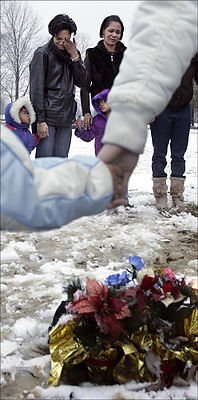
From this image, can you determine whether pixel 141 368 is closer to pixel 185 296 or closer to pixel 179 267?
pixel 185 296

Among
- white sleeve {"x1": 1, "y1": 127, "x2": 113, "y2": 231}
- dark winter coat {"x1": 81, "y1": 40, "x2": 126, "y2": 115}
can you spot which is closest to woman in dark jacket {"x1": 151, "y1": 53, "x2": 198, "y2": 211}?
dark winter coat {"x1": 81, "y1": 40, "x2": 126, "y2": 115}

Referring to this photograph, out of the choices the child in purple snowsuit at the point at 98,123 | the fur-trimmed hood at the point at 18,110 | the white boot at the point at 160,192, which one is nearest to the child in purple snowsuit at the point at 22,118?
the fur-trimmed hood at the point at 18,110

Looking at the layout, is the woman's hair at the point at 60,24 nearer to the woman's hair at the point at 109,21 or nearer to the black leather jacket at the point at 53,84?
the black leather jacket at the point at 53,84

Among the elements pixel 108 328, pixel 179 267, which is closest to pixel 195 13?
pixel 108 328

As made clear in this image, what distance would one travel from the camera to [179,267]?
3576 mm

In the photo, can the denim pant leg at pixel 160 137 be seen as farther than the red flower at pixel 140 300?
Yes

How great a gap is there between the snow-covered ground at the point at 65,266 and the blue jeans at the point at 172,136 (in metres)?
0.48

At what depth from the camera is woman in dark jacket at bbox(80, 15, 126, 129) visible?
5035 millimetres

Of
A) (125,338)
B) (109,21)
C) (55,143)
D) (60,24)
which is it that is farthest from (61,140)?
(125,338)

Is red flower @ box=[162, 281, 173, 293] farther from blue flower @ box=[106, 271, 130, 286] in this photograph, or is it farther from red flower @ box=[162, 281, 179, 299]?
blue flower @ box=[106, 271, 130, 286]

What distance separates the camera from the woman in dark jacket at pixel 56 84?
482 cm

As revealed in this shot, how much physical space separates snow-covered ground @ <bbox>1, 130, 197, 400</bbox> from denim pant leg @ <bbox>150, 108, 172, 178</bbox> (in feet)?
1.51

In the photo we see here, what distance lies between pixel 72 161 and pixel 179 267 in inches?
99.7

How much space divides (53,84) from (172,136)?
1.38m
